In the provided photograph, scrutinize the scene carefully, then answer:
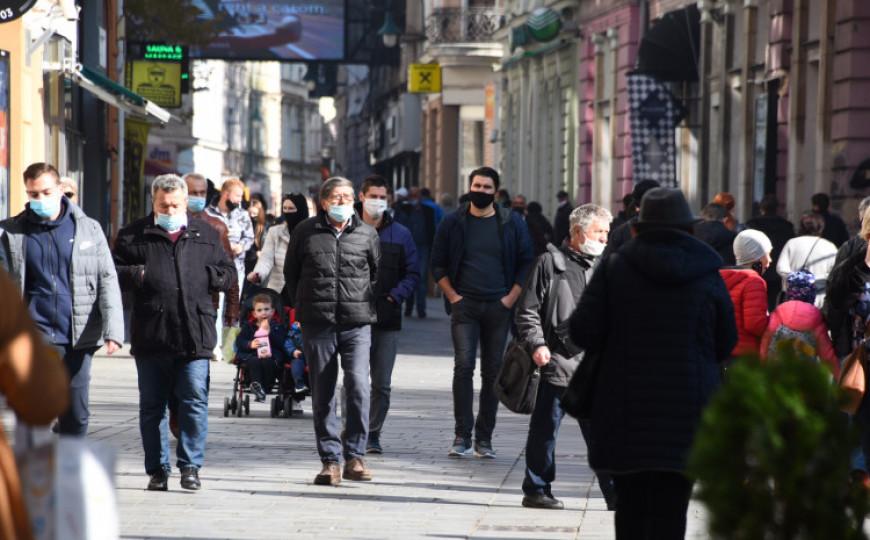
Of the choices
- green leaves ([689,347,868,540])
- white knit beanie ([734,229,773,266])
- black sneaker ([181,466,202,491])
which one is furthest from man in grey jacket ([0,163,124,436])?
green leaves ([689,347,868,540])

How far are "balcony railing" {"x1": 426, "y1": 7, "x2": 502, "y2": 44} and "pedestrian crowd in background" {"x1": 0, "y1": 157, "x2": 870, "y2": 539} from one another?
37.2m

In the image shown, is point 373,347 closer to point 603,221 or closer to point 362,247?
point 362,247

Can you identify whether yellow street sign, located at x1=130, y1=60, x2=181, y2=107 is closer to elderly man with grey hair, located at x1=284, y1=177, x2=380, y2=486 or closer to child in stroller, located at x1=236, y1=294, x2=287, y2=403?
child in stroller, located at x1=236, y1=294, x2=287, y2=403

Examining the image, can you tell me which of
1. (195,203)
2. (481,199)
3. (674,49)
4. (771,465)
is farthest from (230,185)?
(771,465)

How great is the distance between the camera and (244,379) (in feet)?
53.2

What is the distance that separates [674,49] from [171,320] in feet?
77.7

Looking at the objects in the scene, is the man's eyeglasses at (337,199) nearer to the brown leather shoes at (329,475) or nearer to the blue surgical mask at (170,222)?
the blue surgical mask at (170,222)

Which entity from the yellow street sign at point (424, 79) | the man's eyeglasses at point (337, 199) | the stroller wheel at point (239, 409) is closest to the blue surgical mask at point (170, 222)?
the man's eyeglasses at point (337, 199)

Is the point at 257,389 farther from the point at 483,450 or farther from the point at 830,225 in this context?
the point at 830,225

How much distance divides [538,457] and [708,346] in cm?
313

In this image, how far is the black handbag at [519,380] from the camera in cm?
1136

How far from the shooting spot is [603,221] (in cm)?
1140

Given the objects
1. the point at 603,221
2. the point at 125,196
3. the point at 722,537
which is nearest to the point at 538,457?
the point at 603,221

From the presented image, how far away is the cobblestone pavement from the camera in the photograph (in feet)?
33.8
